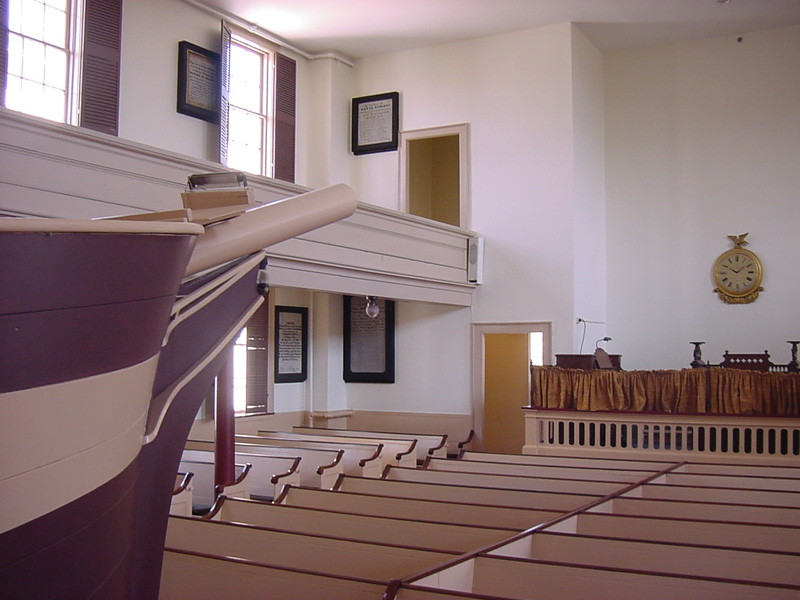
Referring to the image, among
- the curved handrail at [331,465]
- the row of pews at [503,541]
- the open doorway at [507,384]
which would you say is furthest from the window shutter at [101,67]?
the open doorway at [507,384]

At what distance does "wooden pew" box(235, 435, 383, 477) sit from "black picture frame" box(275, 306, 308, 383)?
2850mm

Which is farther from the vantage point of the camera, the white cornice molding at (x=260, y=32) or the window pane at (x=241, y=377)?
the window pane at (x=241, y=377)

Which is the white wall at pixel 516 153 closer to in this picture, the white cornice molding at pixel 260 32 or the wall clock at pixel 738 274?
the white cornice molding at pixel 260 32

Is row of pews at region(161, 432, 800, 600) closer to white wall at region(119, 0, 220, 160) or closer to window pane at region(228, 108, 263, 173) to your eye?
white wall at region(119, 0, 220, 160)

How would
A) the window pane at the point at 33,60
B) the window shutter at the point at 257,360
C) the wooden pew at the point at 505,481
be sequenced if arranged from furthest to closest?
1. the window shutter at the point at 257,360
2. the window pane at the point at 33,60
3. the wooden pew at the point at 505,481

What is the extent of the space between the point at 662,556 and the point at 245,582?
1.82m

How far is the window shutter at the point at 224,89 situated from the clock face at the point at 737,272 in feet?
22.8

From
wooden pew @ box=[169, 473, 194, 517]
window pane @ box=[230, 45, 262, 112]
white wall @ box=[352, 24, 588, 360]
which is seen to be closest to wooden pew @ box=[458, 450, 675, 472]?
wooden pew @ box=[169, 473, 194, 517]

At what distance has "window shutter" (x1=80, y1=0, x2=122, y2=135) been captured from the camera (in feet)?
29.9

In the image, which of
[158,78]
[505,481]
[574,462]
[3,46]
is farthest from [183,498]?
[158,78]

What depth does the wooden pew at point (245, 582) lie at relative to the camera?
10.3ft

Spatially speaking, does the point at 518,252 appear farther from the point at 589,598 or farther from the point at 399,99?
the point at 589,598

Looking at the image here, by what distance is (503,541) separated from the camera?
3.85 meters

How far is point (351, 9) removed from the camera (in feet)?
37.3
